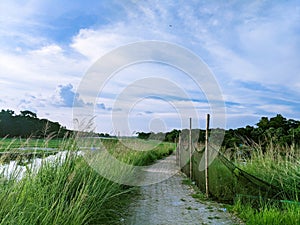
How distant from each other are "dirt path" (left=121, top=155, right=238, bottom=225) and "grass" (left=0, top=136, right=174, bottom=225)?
0.42 metres

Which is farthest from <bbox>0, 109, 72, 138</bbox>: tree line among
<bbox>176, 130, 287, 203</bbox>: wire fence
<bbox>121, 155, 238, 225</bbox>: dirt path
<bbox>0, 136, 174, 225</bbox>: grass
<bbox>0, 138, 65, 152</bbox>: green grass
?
<bbox>176, 130, 287, 203</bbox>: wire fence

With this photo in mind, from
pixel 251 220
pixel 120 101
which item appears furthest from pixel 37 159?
pixel 120 101

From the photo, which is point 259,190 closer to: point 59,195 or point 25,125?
point 59,195

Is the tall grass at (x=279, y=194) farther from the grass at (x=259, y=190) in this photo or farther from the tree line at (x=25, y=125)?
the tree line at (x=25, y=125)

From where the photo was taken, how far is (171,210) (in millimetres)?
5625

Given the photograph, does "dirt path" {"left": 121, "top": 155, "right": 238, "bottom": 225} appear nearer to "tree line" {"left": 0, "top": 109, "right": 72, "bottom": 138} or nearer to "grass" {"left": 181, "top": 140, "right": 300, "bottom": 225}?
"grass" {"left": 181, "top": 140, "right": 300, "bottom": 225}

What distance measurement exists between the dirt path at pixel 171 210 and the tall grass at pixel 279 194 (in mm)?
385

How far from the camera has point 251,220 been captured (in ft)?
15.0

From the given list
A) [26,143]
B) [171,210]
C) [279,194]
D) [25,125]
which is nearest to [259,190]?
[279,194]

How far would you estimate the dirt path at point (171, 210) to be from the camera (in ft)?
16.2

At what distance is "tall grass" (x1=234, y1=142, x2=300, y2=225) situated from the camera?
14.6 ft

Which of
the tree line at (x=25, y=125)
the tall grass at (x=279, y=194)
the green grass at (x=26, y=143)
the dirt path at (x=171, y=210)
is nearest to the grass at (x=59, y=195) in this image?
the green grass at (x=26, y=143)

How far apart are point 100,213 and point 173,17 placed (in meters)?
6.11

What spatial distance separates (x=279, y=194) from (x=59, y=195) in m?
4.08
